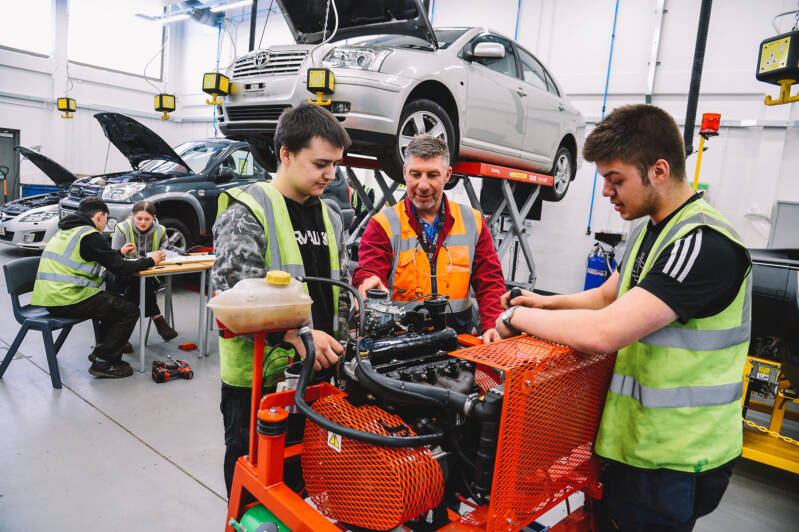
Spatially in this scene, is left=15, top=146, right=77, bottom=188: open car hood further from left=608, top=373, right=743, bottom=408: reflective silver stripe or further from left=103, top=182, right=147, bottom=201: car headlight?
left=608, top=373, right=743, bottom=408: reflective silver stripe

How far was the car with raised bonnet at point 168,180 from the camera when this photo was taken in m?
5.52

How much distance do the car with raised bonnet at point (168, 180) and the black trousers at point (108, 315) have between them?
2.11 m

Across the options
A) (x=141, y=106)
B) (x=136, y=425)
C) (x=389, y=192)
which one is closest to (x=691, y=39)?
(x=389, y=192)

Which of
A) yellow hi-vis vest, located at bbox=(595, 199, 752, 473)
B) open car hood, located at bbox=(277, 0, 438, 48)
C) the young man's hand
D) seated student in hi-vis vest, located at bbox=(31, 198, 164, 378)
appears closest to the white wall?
open car hood, located at bbox=(277, 0, 438, 48)

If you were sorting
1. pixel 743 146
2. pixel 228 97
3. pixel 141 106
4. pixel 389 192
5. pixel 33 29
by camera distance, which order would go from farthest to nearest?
pixel 141 106 → pixel 33 29 → pixel 743 146 → pixel 389 192 → pixel 228 97

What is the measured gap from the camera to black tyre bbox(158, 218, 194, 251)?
225 inches

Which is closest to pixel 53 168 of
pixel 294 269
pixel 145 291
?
pixel 145 291

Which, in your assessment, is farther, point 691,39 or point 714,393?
point 691,39

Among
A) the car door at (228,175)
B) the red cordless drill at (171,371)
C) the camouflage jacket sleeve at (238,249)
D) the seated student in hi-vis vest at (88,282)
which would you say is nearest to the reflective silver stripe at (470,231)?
the camouflage jacket sleeve at (238,249)

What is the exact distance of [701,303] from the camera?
0.95 metres

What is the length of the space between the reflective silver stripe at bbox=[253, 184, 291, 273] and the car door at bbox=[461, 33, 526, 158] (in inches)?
109

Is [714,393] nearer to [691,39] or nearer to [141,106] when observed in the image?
[691,39]

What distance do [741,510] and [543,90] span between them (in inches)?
154

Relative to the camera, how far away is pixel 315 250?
157 cm
